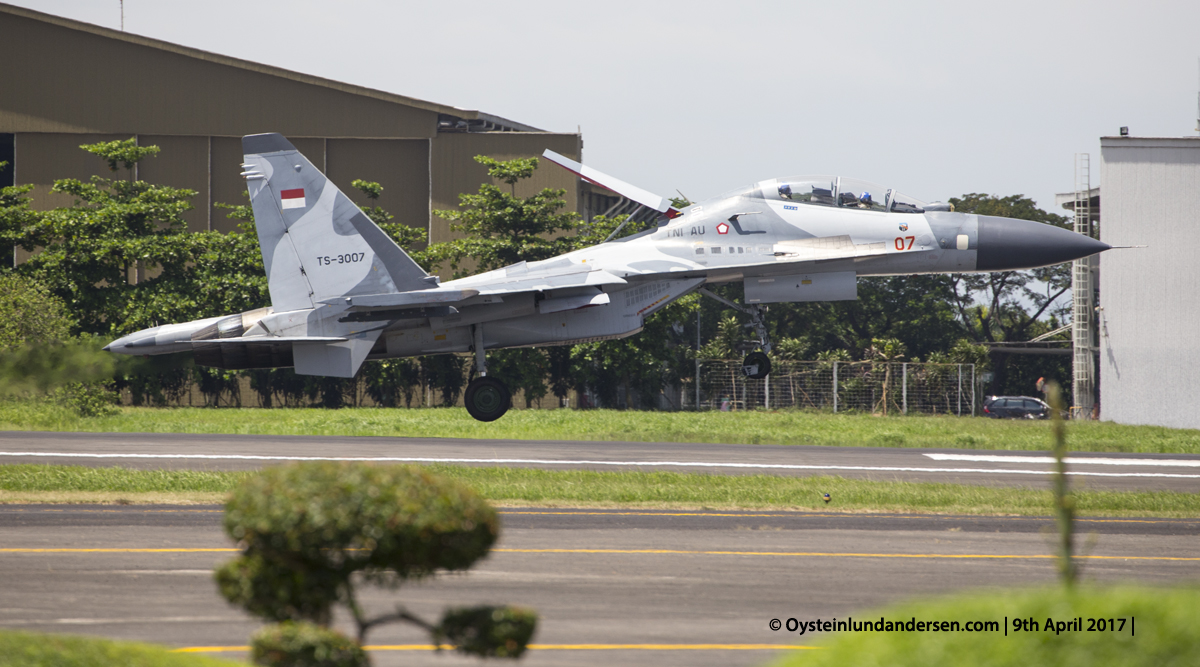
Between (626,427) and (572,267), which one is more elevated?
(572,267)

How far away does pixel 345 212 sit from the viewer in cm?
2411

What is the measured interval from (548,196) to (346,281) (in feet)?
60.0

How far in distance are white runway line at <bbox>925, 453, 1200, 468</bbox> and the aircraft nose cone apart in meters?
4.52

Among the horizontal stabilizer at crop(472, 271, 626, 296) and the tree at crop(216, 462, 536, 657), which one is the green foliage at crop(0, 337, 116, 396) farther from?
the tree at crop(216, 462, 536, 657)

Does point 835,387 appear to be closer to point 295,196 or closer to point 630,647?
point 295,196

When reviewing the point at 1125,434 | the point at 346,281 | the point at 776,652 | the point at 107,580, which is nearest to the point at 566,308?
the point at 346,281

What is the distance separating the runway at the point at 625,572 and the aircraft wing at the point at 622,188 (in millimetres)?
11213

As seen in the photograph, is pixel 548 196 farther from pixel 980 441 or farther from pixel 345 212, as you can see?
pixel 980 441

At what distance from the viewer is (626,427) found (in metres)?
29.5

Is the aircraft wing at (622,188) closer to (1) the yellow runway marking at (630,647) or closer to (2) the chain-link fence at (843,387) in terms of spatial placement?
(2) the chain-link fence at (843,387)

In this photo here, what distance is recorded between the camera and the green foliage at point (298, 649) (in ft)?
16.7

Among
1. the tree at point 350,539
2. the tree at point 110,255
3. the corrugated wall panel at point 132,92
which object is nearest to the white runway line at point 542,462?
the tree at point 350,539

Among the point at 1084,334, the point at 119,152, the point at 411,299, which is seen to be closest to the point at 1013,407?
the point at 1084,334

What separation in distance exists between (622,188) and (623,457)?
7324mm
